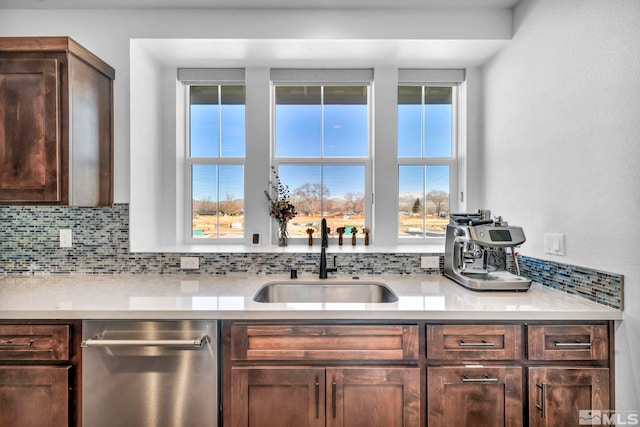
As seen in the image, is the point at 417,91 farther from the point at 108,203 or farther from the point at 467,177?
the point at 108,203

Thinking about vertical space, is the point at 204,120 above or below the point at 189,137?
above

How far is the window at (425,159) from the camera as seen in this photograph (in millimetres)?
2584

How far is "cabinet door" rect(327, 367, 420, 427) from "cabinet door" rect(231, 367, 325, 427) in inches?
2.3

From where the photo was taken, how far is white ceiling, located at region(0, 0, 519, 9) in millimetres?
2020

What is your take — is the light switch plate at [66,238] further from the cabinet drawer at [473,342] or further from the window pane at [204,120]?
the cabinet drawer at [473,342]

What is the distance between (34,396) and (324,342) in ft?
4.20

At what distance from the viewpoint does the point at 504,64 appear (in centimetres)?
216

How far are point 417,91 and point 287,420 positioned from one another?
2.37 metres

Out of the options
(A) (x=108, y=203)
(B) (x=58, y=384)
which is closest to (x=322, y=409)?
(B) (x=58, y=384)

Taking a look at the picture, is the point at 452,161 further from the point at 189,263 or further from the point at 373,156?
the point at 189,263

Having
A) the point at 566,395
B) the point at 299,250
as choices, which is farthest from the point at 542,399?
the point at 299,250

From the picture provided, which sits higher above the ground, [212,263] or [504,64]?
[504,64]

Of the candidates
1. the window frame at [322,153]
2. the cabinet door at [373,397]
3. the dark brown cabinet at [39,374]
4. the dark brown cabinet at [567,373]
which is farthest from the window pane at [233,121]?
the dark brown cabinet at [567,373]

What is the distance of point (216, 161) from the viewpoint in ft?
8.42
